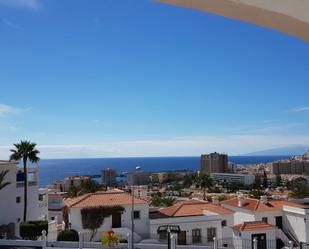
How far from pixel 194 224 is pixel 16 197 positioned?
545 inches

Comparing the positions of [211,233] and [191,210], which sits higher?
[191,210]

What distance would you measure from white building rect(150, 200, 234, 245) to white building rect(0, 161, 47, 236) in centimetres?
966

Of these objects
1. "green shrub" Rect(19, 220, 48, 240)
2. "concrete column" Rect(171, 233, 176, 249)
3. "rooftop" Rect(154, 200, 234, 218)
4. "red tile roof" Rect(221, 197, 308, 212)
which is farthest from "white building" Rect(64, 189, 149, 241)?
"red tile roof" Rect(221, 197, 308, 212)

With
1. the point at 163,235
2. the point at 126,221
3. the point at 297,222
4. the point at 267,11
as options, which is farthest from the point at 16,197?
the point at 267,11

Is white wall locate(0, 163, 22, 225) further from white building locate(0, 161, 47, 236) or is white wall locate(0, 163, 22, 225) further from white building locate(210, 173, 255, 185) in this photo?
white building locate(210, 173, 255, 185)

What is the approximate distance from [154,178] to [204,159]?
42663mm

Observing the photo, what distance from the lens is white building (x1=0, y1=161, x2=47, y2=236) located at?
32.2 metres

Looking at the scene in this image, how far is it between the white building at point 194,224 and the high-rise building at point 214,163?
466 feet

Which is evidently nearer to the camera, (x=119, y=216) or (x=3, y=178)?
(x=3, y=178)

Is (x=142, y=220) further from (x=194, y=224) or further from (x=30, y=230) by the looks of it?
(x=30, y=230)

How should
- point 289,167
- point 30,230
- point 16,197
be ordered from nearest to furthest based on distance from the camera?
1. point 30,230
2. point 16,197
3. point 289,167

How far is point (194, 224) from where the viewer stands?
1266 inches

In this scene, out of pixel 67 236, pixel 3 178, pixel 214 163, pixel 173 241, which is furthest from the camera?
pixel 214 163

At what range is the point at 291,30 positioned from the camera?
1462 millimetres
